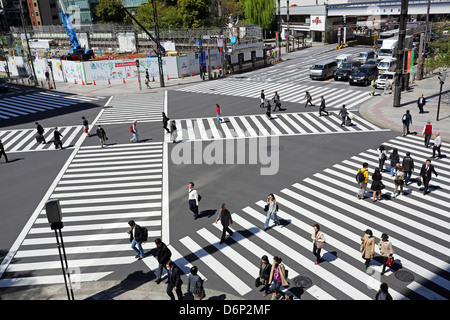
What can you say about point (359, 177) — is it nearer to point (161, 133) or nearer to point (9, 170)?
point (161, 133)

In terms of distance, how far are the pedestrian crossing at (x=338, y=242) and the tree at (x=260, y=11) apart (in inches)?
2871

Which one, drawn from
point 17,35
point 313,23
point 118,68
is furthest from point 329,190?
point 17,35

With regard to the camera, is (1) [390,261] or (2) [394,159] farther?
(2) [394,159]

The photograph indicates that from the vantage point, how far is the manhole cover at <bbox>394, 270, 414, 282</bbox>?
11219mm

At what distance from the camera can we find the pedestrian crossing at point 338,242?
11.1 m

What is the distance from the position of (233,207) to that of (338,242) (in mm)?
4763

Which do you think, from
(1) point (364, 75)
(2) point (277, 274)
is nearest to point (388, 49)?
(1) point (364, 75)

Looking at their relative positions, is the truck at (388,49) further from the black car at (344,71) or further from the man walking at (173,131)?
the man walking at (173,131)

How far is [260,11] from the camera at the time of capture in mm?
83188

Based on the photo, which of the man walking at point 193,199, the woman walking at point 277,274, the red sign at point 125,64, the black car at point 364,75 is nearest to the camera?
the woman walking at point 277,274

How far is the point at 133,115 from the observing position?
33125 millimetres

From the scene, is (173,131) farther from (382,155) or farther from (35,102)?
(35,102)

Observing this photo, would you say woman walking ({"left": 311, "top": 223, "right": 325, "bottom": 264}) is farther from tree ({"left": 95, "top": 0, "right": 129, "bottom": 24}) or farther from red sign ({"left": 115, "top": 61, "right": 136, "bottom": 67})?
tree ({"left": 95, "top": 0, "right": 129, "bottom": 24})

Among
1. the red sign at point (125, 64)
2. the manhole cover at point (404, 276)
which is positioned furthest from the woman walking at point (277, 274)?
the red sign at point (125, 64)
